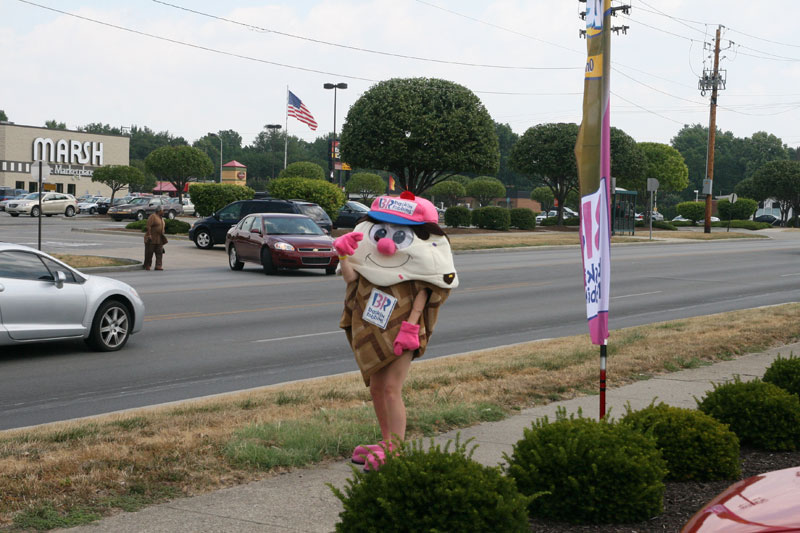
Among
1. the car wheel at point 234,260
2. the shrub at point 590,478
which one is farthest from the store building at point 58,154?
the shrub at point 590,478

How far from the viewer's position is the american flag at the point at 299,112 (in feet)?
176

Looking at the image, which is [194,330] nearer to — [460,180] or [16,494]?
[16,494]

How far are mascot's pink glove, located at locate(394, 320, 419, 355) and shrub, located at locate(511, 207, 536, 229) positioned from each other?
160ft

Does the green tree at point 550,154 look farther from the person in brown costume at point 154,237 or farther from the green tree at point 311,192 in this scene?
the person in brown costume at point 154,237

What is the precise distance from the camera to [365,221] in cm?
557

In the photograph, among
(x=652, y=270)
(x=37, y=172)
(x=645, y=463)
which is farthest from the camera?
(x=652, y=270)

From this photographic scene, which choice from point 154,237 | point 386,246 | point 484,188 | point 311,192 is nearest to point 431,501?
point 386,246

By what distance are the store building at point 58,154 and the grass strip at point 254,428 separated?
7320 centimetres

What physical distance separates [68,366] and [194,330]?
3.11 metres

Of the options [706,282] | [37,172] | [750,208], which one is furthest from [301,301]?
[750,208]

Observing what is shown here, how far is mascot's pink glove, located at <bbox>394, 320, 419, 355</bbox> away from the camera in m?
5.14

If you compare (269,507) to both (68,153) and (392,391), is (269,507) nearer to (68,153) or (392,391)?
(392,391)

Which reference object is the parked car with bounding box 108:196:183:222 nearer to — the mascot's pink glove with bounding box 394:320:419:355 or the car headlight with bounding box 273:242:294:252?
the car headlight with bounding box 273:242:294:252

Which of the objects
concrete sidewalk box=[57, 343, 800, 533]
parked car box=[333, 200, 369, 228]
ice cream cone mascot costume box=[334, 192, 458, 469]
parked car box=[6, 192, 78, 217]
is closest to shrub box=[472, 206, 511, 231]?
parked car box=[333, 200, 369, 228]
